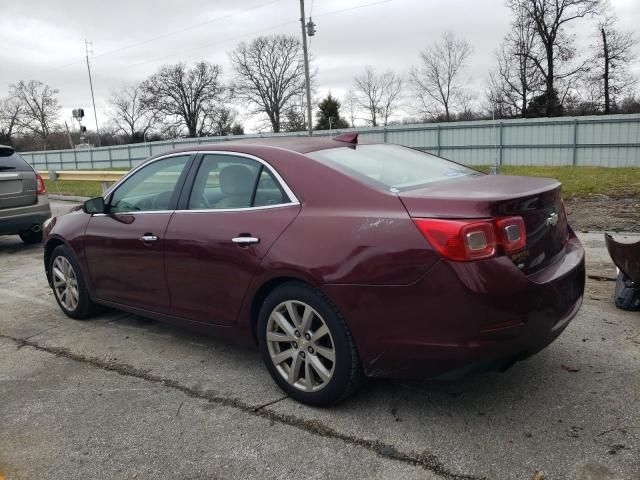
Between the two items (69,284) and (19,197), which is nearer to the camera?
(69,284)

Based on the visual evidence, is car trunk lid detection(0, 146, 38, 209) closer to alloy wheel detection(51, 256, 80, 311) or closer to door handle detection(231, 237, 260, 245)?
alloy wheel detection(51, 256, 80, 311)

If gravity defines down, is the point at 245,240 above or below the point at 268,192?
below

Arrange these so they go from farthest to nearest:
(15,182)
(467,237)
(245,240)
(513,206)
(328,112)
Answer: (328,112), (15,182), (245,240), (513,206), (467,237)

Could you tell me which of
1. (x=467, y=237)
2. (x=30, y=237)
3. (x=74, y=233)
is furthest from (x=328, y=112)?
(x=467, y=237)

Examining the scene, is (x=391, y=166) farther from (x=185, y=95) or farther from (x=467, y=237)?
(x=185, y=95)

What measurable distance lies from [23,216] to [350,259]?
7.43 m

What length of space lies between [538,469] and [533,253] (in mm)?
1015

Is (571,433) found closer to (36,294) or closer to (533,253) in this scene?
(533,253)

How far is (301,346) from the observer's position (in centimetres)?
318

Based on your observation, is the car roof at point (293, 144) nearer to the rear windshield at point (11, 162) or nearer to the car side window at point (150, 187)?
the car side window at point (150, 187)

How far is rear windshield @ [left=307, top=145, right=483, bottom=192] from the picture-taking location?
10.6 feet

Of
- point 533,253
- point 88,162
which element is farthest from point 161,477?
point 88,162

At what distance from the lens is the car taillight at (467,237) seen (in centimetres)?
262

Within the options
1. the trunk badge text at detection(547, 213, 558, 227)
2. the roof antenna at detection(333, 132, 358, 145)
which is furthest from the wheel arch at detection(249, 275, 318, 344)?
the trunk badge text at detection(547, 213, 558, 227)
